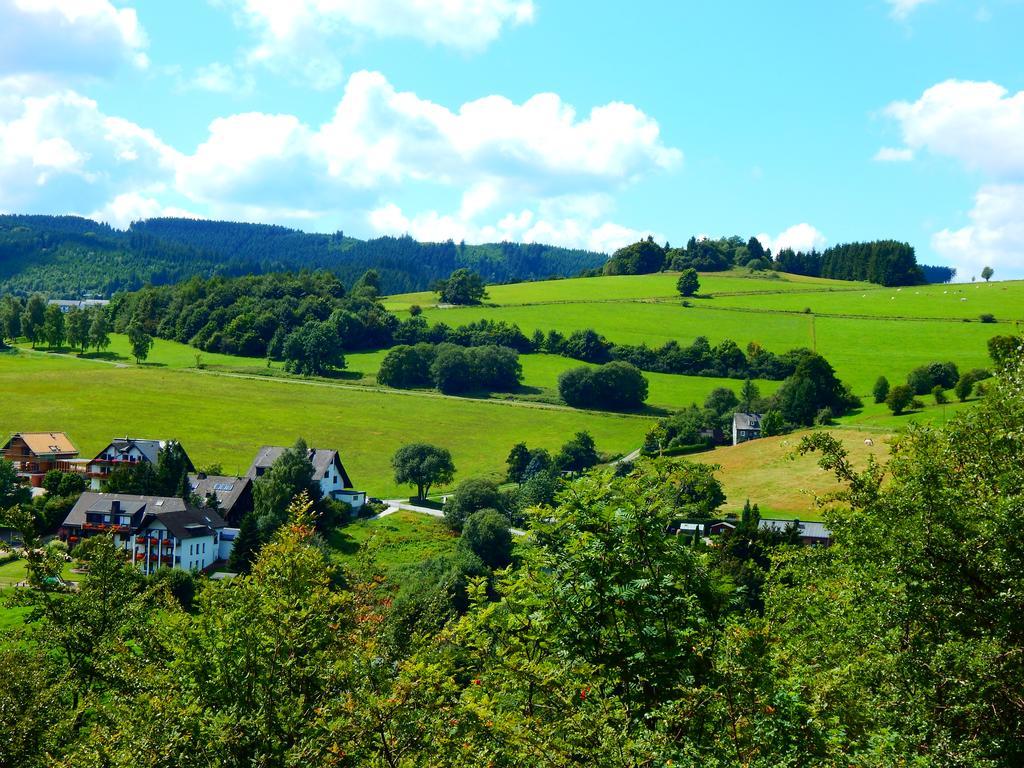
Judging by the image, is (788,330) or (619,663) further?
(788,330)

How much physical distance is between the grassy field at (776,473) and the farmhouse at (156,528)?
4008cm

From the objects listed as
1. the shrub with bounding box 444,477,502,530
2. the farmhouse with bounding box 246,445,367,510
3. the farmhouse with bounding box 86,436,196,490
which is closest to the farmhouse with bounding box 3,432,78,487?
the farmhouse with bounding box 86,436,196,490

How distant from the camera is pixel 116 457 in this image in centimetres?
7412

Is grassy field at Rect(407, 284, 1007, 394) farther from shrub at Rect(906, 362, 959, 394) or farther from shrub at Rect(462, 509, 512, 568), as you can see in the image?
shrub at Rect(462, 509, 512, 568)

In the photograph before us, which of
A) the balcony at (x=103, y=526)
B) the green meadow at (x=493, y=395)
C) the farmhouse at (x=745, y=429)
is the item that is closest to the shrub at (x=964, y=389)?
the green meadow at (x=493, y=395)

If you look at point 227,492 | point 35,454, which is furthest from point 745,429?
point 35,454

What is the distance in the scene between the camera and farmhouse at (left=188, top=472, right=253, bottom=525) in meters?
69.7

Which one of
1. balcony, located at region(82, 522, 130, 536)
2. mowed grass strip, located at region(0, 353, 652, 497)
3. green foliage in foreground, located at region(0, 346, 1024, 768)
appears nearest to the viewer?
green foliage in foreground, located at region(0, 346, 1024, 768)

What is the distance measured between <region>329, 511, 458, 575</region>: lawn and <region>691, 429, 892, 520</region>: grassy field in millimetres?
23373

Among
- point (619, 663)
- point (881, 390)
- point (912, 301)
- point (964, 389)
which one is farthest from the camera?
point (912, 301)

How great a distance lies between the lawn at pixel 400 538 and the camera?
6072 cm

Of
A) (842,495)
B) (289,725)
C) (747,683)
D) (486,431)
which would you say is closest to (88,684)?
(289,725)

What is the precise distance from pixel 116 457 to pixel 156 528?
16.5 m

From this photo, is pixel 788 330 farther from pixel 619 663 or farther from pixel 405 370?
pixel 619 663
